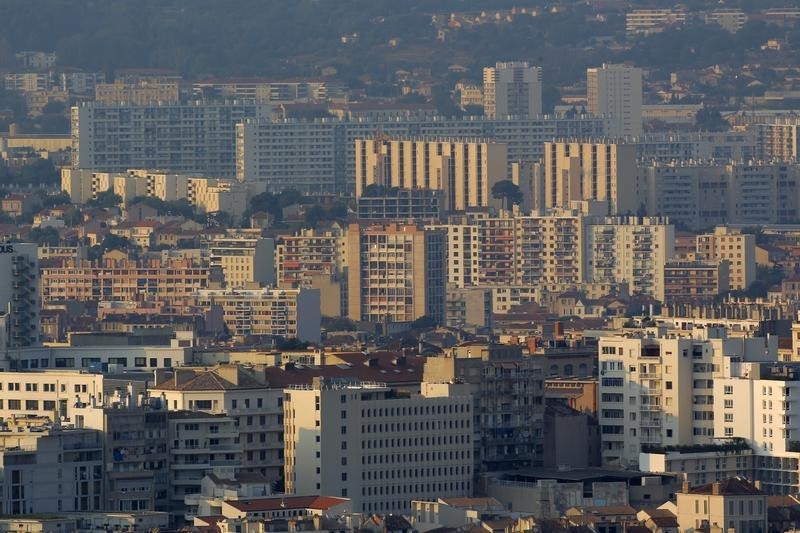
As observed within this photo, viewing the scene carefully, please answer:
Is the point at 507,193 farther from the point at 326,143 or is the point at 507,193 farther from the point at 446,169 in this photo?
the point at 326,143

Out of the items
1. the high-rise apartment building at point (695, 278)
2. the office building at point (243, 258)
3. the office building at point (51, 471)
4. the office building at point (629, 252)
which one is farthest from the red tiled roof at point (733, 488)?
the office building at point (629, 252)

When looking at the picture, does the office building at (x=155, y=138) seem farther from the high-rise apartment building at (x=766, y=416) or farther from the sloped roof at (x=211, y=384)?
the sloped roof at (x=211, y=384)

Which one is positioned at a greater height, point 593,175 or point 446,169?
point 446,169

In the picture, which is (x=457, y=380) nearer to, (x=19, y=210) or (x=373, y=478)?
(x=373, y=478)

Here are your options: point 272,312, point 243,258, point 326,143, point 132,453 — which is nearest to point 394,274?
point 243,258

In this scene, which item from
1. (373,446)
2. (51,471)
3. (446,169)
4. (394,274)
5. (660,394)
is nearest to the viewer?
(51,471)

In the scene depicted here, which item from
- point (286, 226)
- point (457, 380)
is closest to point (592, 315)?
point (286, 226)
